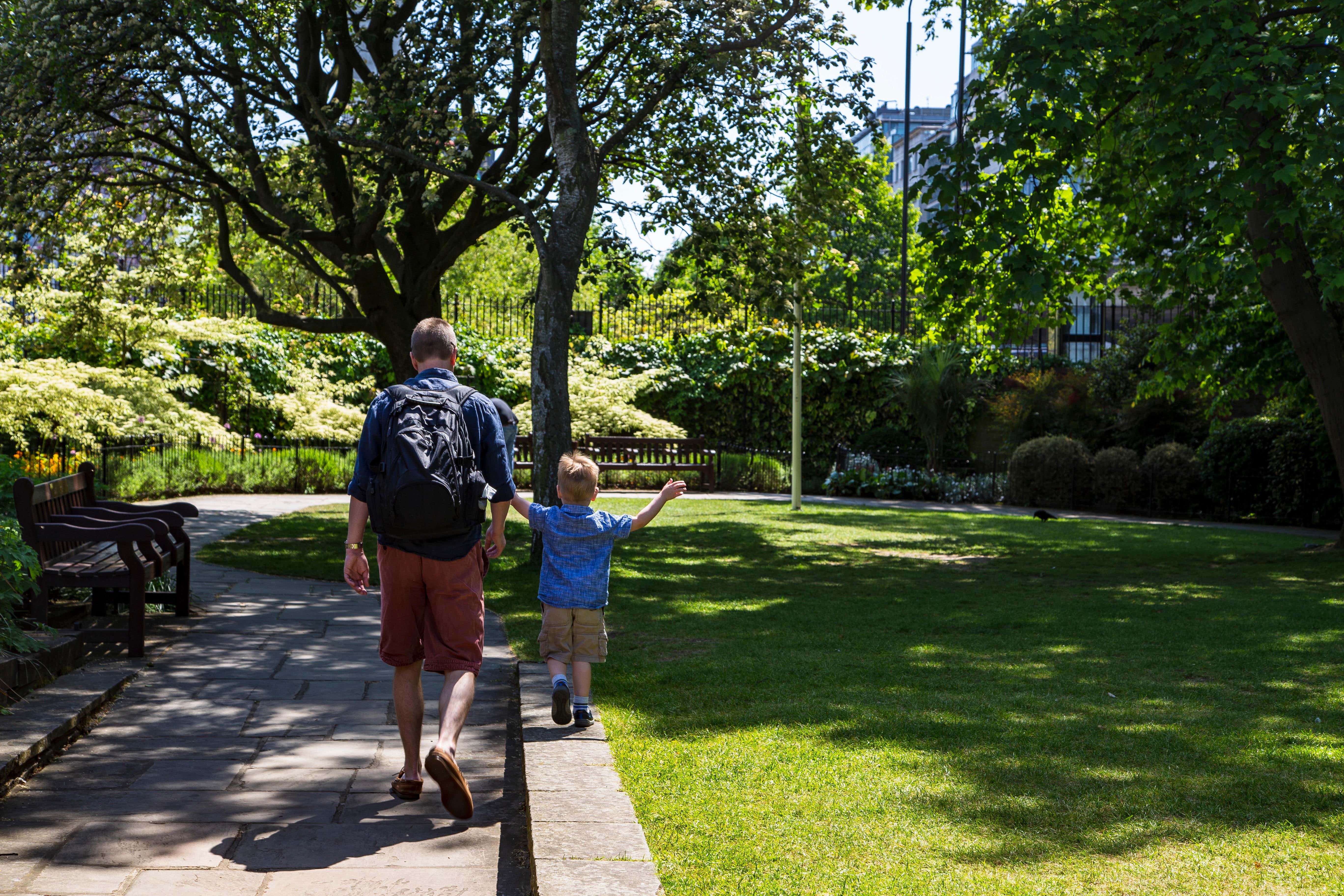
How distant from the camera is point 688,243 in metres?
13.0

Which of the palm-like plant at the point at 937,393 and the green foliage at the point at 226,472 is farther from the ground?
the palm-like plant at the point at 937,393

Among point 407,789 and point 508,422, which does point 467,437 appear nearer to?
point 407,789

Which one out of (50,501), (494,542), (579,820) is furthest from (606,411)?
(579,820)

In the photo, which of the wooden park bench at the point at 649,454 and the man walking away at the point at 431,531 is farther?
the wooden park bench at the point at 649,454

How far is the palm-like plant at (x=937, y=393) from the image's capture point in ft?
74.0

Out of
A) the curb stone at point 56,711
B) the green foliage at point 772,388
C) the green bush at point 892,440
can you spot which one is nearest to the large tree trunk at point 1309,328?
the green bush at point 892,440

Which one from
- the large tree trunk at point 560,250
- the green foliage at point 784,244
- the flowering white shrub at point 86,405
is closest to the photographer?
the large tree trunk at point 560,250

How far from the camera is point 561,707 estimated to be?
4.82 meters

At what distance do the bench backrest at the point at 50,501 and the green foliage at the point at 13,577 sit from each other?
402 mm

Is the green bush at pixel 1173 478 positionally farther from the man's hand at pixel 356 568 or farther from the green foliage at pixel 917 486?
the man's hand at pixel 356 568

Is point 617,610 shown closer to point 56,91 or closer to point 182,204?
point 56,91

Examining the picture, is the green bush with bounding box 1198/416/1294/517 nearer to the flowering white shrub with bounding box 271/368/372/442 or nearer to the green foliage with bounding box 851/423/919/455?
the green foliage with bounding box 851/423/919/455

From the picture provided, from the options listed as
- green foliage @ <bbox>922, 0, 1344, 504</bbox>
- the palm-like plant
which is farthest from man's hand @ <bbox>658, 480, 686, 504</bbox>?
the palm-like plant

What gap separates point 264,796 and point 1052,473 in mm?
17589
